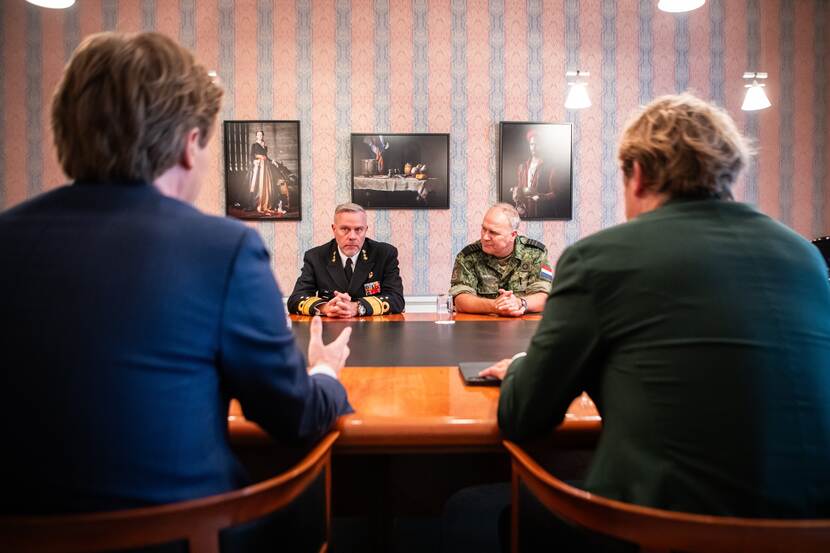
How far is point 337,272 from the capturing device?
132 inches

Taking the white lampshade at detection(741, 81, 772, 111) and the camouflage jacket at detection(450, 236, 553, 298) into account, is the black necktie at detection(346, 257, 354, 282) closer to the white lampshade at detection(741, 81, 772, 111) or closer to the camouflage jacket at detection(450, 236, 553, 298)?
the camouflage jacket at detection(450, 236, 553, 298)

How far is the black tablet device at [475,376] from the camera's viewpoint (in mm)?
1342

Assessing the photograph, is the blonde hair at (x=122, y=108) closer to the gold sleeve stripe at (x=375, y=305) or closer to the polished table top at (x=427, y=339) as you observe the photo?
the polished table top at (x=427, y=339)

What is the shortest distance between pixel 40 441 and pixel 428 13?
14.2 ft

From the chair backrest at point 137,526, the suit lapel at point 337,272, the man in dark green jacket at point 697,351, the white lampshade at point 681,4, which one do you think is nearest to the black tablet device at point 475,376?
the man in dark green jacket at point 697,351

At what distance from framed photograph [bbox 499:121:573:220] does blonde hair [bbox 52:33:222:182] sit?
12.2 feet

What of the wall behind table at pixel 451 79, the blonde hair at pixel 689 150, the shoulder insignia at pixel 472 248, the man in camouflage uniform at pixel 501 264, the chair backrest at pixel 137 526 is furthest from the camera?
the wall behind table at pixel 451 79

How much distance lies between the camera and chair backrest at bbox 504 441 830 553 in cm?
68

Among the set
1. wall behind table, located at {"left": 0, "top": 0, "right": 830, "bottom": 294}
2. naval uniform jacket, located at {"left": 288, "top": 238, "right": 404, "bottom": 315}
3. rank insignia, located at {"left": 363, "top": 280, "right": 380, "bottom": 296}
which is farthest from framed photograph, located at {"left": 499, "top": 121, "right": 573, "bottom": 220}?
rank insignia, located at {"left": 363, "top": 280, "right": 380, "bottom": 296}

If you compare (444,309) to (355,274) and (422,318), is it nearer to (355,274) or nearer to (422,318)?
(422,318)

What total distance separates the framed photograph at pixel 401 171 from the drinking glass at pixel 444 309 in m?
1.91

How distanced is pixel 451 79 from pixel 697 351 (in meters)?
3.89

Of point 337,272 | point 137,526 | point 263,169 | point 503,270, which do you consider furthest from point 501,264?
point 137,526

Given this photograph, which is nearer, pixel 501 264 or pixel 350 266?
pixel 501 264
